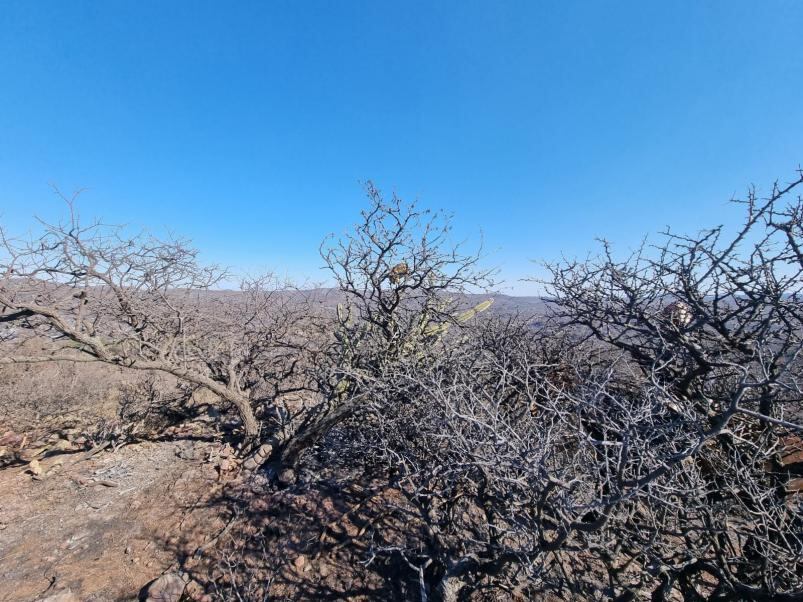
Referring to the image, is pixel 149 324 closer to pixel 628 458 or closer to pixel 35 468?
pixel 35 468

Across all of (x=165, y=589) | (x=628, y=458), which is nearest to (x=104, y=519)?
(x=165, y=589)

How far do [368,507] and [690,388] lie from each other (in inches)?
142

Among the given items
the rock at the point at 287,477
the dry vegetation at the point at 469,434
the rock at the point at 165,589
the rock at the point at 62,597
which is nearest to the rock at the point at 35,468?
the dry vegetation at the point at 469,434

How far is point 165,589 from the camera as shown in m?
2.81

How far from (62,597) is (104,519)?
1.17 meters

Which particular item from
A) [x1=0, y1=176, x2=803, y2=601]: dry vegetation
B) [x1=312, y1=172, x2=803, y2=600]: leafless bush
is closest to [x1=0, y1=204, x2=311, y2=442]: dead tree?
[x1=0, y1=176, x2=803, y2=601]: dry vegetation

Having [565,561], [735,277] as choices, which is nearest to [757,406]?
[735,277]

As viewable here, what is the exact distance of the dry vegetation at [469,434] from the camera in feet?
6.12

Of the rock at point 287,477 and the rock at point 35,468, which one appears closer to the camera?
the rock at point 287,477

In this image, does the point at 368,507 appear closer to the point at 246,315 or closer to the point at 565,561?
the point at 565,561

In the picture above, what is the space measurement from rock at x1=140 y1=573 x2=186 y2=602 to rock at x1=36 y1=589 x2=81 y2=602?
1.80ft

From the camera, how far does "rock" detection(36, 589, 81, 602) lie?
106 inches

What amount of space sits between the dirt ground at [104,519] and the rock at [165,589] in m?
0.18

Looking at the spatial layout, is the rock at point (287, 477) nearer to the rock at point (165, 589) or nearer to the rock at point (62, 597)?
the rock at point (165, 589)
